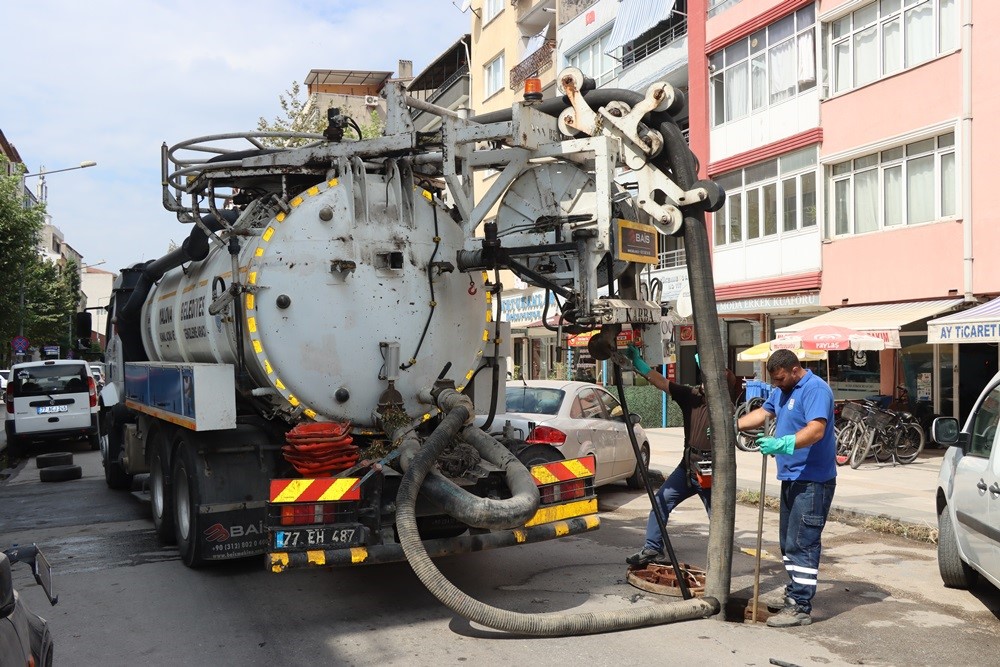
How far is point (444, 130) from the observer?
658cm

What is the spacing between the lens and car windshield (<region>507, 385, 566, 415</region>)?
10.4 metres

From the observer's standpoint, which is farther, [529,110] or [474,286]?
[474,286]

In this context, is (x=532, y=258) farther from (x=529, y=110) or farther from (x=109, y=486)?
(x=109, y=486)

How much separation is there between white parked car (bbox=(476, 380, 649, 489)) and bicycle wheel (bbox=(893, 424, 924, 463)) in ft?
17.7

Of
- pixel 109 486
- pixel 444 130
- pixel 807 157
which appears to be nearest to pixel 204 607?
pixel 444 130

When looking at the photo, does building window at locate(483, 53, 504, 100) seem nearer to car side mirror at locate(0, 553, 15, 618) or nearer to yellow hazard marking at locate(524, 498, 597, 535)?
yellow hazard marking at locate(524, 498, 597, 535)

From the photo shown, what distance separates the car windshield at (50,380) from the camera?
17.5 m

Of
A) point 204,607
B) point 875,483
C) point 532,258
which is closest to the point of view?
point 204,607

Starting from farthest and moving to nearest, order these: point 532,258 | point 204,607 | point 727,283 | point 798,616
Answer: point 727,283
point 532,258
point 204,607
point 798,616

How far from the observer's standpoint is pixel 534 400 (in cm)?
1064

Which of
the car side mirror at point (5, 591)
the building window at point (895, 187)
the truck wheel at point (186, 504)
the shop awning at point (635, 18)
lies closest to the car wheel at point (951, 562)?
the truck wheel at point (186, 504)

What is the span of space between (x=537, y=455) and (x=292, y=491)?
2083 mm

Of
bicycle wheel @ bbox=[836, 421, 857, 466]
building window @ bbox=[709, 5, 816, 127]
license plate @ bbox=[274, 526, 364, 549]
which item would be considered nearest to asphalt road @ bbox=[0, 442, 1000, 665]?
license plate @ bbox=[274, 526, 364, 549]

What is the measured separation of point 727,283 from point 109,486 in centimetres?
1375
